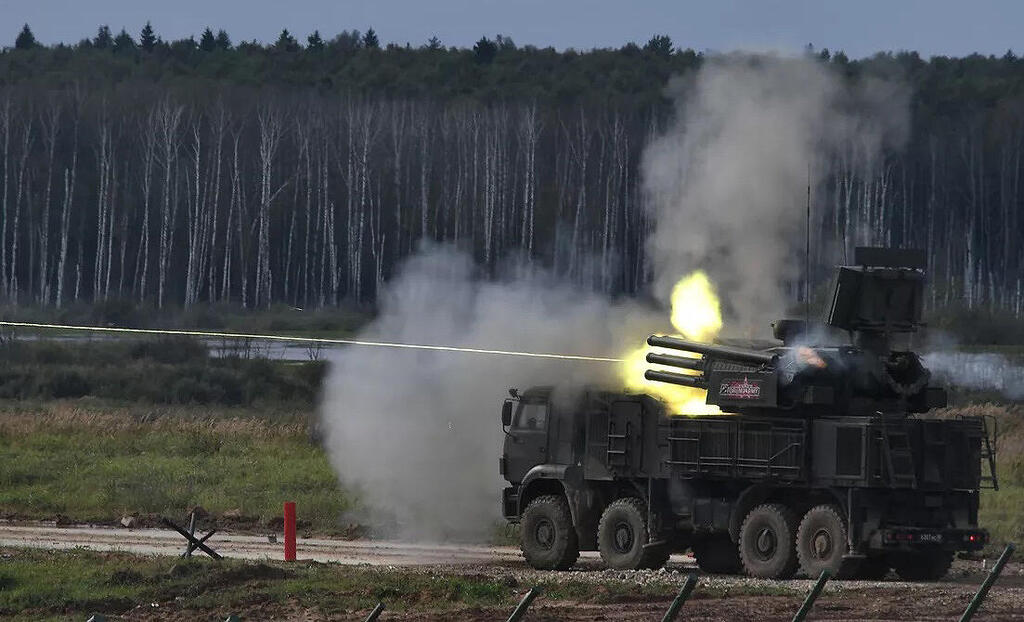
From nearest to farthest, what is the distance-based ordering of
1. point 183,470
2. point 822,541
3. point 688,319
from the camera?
1. point 822,541
2. point 688,319
3. point 183,470

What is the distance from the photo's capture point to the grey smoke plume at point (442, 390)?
32.3 m

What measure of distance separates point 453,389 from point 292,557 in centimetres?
636

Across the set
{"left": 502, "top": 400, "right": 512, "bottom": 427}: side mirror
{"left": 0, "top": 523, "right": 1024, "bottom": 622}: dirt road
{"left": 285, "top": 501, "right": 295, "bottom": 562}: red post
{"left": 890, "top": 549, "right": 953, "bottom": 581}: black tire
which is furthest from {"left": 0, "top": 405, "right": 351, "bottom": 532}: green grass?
{"left": 890, "top": 549, "right": 953, "bottom": 581}: black tire

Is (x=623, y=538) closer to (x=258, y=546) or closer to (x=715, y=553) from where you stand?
(x=715, y=553)

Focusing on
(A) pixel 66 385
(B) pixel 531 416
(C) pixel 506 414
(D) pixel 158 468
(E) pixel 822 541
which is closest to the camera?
(E) pixel 822 541

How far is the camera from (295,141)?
9331 cm

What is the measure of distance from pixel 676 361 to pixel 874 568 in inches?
167

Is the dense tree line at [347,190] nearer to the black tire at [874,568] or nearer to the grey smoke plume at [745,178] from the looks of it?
the grey smoke plume at [745,178]

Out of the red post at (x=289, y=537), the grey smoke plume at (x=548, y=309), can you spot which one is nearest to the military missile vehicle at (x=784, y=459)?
the grey smoke plume at (x=548, y=309)

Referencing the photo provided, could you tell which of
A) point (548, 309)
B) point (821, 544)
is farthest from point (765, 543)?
point (548, 309)

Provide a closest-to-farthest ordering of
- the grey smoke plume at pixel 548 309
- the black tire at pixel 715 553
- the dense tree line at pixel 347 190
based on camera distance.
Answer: the black tire at pixel 715 553 < the grey smoke plume at pixel 548 309 < the dense tree line at pixel 347 190

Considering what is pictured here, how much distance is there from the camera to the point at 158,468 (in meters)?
40.2

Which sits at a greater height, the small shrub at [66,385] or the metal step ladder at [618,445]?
the metal step ladder at [618,445]

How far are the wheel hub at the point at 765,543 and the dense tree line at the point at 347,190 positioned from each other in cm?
5196
